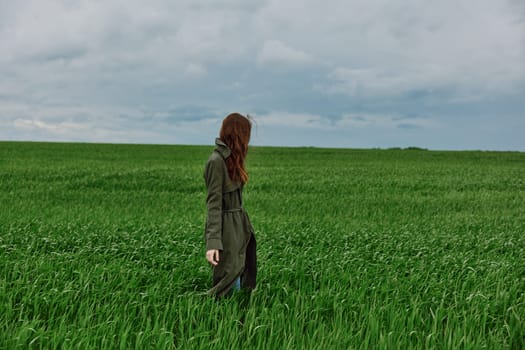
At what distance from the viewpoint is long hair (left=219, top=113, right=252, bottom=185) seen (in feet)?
15.4

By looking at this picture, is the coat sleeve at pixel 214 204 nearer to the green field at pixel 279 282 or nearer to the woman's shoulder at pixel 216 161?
the woman's shoulder at pixel 216 161

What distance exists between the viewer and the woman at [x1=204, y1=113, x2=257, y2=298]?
4.69 meters

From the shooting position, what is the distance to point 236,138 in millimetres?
4691

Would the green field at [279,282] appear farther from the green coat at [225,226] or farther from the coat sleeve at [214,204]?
the coat sleeve at [214,204]

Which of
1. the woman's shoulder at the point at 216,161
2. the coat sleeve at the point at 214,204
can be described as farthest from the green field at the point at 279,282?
the woman's shoulder at the point at 216,161

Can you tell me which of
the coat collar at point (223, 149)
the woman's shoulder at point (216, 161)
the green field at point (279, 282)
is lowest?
the green field at point (279, 282)

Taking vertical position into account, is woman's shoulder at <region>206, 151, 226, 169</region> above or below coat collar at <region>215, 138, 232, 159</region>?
below

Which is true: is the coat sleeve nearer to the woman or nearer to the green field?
the woman

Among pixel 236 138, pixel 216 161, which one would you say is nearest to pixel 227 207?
pixel 216 161

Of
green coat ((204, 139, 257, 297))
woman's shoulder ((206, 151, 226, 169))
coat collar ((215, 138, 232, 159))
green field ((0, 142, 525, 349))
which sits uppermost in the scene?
coat collar ((215, 138, 232, 159))

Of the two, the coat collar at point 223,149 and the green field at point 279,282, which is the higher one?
the coat collar at point 223,149

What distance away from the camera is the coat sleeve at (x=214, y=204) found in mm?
4680

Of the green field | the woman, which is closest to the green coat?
the woman

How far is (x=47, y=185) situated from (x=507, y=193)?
1843cm
